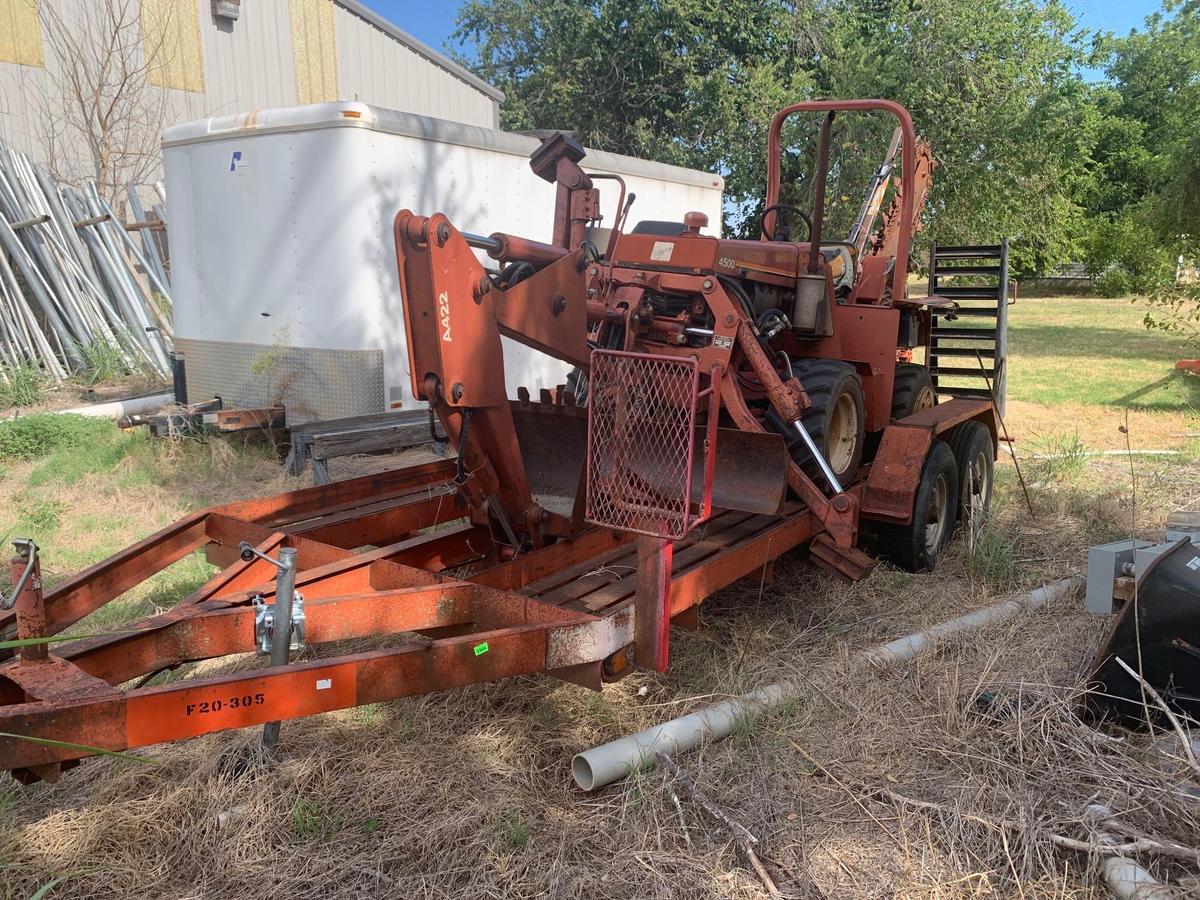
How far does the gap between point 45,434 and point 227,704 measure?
→ 22.9 feet

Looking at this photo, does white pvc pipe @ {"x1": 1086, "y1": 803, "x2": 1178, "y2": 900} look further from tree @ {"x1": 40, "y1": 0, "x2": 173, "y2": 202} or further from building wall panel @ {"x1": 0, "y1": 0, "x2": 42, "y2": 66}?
building wall panel @ {"x1": 0, "y1": 0, "x2": 42, "y2": 66}

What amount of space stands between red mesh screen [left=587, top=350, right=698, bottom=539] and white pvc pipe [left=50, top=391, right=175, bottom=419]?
22.8ft

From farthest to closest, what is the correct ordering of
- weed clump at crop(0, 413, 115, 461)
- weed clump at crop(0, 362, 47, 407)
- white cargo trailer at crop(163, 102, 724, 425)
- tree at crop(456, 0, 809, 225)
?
tree at crop(456, 0, 809, 225) < weed clump at crop(0, 362, 47, 407) < weed clump at crop(0, 413, 115, 461) < white cargo trailer at crop(163, 102, 724, 425)

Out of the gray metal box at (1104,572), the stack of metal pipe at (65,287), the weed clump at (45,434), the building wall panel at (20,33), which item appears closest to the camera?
the gray metal box at (1104,572)

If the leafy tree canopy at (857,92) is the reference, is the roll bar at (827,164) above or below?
below

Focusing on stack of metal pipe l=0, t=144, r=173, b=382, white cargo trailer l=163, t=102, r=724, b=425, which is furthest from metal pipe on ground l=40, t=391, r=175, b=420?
stack of metal pipe l=0, t=144, r=173, b=382

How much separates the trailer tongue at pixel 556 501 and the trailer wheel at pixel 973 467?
0.05 m

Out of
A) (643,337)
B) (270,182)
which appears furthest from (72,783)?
(270,182)

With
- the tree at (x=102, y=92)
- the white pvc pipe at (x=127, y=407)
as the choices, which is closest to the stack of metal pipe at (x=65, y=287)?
the tree at (x=102, y=92)

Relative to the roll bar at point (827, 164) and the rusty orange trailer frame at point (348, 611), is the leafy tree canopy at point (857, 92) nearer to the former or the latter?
the roll bar at point (827, 164)

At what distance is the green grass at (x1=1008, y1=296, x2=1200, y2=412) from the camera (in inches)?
489

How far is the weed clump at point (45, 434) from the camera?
8148 millimetres

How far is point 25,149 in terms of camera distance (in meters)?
13.5

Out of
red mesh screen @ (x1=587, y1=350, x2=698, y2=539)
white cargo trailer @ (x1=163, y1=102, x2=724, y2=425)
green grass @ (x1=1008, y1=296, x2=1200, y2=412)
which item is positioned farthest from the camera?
green grass @ (x1=1008, y1=296, x2=1200, y2=412)
